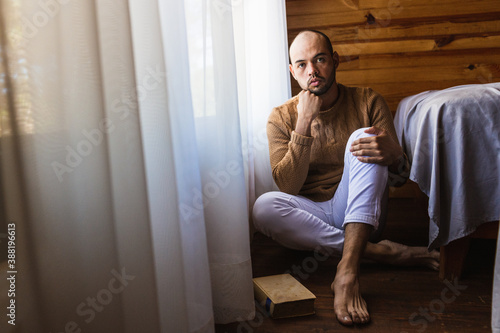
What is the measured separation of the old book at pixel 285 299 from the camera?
118 cm

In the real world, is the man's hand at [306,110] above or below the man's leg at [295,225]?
above

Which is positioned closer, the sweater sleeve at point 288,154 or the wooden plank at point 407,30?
the sweater sleeve at point 288,154

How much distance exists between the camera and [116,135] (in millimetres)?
785

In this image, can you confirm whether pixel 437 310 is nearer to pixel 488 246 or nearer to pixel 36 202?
pixel 488 246

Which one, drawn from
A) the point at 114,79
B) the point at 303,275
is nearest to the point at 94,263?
the point at 114,79

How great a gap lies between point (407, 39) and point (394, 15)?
0.50ft

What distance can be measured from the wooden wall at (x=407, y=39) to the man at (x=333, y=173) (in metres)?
0.99

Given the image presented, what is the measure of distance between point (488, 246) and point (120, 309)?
4.63 ft

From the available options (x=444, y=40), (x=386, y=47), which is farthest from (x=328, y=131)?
(x=444, y=40)

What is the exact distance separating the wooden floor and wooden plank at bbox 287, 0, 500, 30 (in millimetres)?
1384

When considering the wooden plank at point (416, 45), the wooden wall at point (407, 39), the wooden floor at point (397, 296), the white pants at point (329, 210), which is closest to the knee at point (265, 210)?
the white pants at point (329, 210)

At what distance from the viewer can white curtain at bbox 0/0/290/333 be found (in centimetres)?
67

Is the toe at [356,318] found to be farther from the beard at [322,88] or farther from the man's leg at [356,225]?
the beard at [322,88]

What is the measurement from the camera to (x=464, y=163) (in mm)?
1278
